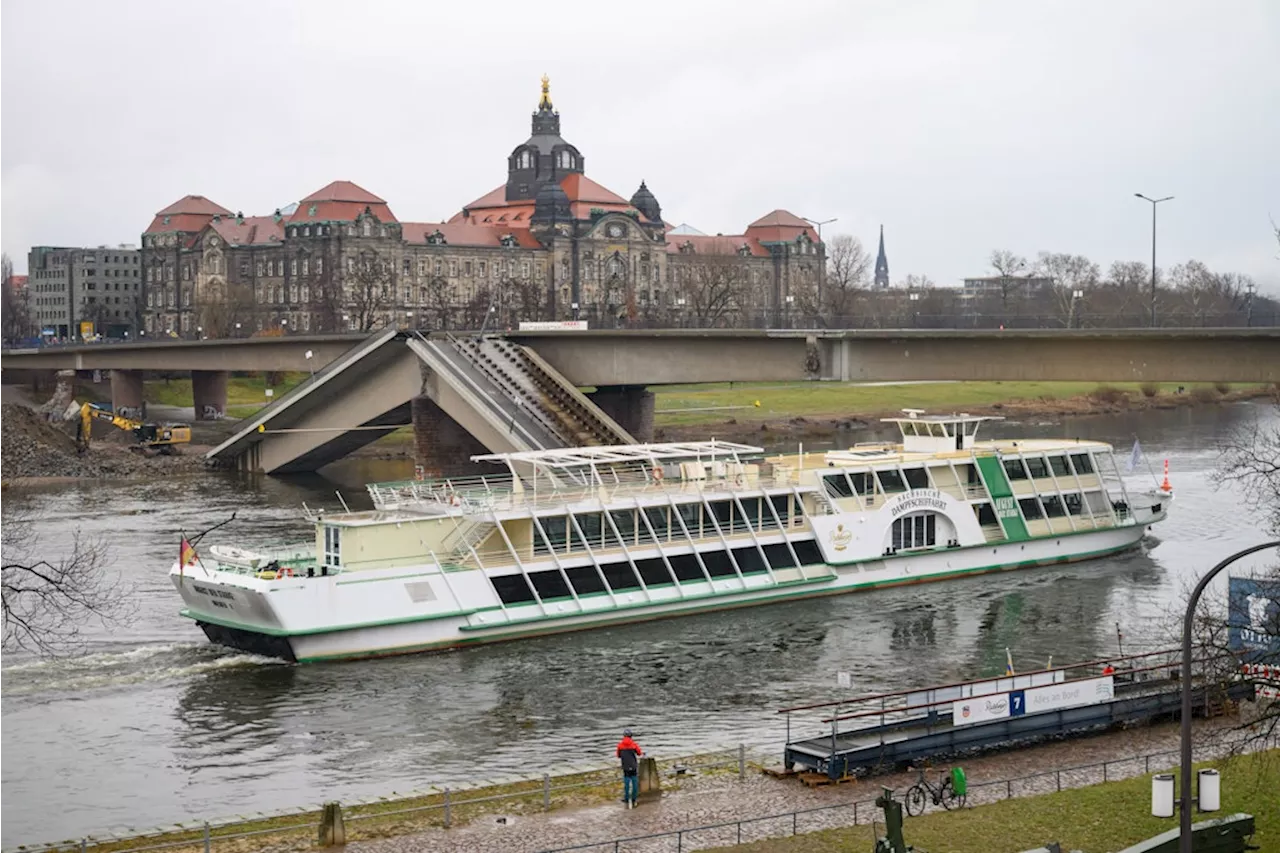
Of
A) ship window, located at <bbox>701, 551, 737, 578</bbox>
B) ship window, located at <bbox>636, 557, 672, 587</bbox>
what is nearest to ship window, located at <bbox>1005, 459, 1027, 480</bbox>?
ship window, located at <bbox>701, 551, 737, 578</bbox>

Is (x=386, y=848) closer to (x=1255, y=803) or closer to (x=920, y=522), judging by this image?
(x=1255, y=803)

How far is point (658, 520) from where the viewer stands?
53281 millimetres

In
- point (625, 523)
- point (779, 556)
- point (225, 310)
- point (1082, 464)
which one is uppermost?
point (225, 310)

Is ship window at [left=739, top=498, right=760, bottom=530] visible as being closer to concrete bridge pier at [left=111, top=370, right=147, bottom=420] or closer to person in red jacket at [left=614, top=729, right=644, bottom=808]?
person in red jacket at [left=614, top=729, right=644, bottom=808]

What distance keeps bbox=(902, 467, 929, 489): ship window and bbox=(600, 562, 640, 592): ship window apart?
12.0m

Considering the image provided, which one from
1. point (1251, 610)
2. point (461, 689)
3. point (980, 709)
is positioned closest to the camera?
point (980, 709)

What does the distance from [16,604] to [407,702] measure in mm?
16835

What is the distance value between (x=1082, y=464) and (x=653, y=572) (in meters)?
20.1

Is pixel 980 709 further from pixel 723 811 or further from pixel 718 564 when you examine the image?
pixel 718 564

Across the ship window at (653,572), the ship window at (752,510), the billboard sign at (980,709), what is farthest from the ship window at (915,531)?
the billboard sign at (980,709)

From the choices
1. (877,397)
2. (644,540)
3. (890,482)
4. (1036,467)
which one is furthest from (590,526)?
(877,397)

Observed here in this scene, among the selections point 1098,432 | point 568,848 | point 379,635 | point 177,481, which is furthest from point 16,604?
point 1098,432

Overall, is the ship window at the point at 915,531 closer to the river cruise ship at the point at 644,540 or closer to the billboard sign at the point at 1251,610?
the river cruise ship at the point at 644,540

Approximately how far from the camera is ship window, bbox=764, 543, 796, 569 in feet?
180
